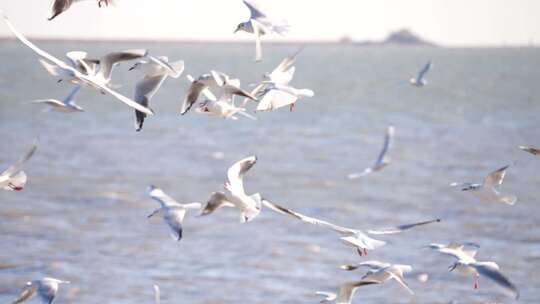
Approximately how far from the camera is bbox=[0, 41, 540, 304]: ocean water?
43.7 ft

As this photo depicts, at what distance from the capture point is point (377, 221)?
18.4 metres

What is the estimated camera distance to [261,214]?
17.9 m

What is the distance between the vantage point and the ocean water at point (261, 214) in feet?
43.7

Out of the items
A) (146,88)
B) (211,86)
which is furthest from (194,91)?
(146,88)

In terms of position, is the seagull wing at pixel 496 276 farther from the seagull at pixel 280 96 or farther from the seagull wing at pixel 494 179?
the seagull at pixel 280 96

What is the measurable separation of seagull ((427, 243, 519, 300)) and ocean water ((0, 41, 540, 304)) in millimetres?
3098

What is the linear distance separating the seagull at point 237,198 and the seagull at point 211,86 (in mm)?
409

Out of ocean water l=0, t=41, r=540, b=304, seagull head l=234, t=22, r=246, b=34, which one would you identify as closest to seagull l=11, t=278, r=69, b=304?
ocean water l=0, t=41, r=540, b=304

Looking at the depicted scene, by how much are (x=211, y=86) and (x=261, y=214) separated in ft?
36.5

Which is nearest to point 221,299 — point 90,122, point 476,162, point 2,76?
point 476,162

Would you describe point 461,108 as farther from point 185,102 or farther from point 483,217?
point 185,102

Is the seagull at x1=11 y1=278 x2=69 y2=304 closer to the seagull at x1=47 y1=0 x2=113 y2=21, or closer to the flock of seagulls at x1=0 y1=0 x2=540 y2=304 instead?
the flock of seagulls at x1=0 y1=0 x2=540 y2=304

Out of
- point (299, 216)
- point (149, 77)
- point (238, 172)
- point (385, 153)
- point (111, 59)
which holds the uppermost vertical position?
point (111, 59)

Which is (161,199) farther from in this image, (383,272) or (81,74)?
(383,272)
